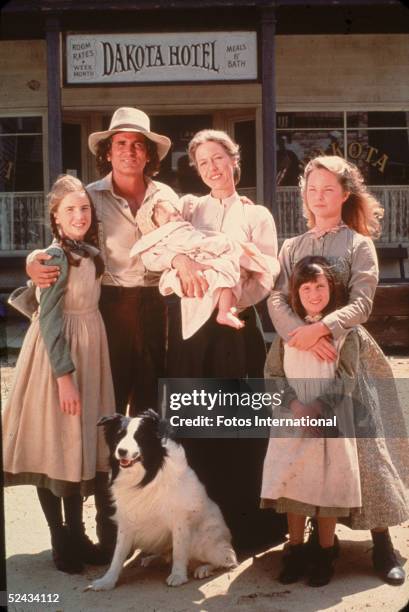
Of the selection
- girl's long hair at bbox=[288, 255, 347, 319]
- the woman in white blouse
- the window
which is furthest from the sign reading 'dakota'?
girl's long hair at bbox=[288, 255, 347, 319]

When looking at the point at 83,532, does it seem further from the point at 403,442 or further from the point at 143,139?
the point at 143,139

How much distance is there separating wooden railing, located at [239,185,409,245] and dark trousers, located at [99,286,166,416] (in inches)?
22.0

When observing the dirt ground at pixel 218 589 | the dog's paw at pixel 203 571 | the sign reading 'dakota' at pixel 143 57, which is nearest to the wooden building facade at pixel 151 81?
the sign reading 'dakota' at pixel 143 57

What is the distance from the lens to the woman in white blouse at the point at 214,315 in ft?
9.68

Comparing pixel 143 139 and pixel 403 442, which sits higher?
pixel 143 139

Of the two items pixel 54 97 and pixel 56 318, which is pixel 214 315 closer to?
pixel 56 318

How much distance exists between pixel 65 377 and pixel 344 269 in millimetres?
997

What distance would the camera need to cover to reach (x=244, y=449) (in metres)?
3.15

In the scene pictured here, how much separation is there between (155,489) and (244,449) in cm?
36

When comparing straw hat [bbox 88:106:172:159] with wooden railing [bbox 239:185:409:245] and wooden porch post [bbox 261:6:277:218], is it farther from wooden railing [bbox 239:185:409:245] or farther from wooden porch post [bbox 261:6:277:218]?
wooden porch post [bbox 261:6:277:218]

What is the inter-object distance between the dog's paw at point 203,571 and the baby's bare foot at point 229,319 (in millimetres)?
861

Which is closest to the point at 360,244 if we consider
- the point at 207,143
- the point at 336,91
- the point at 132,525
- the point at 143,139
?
the point at 207,143

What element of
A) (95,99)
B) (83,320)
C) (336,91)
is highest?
(336,91)

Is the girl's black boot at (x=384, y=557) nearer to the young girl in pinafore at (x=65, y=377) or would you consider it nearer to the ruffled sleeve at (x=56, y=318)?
the young girl in pinafore at (x=65, y=377)
